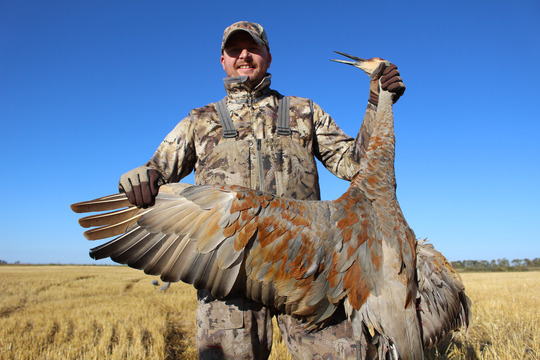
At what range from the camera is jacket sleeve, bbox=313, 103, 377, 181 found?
3.19 m

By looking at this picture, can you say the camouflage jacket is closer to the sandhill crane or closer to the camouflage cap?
the camouflage cap

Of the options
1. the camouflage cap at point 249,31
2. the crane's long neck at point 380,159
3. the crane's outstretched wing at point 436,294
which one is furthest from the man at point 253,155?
the crane's outstretched wing at point 436,294

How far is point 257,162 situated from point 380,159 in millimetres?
959

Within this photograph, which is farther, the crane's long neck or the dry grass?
the dry grass

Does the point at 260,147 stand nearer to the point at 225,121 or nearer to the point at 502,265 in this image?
the point at 225,121

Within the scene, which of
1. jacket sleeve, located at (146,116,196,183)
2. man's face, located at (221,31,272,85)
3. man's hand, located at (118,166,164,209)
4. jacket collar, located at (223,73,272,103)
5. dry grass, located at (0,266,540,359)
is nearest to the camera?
man's hand, located at (118,166,164,209)

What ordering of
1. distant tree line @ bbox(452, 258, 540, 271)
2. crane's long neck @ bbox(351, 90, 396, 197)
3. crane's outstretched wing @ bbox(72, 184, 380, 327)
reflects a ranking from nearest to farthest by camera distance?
1. crane's outstretched wing @ bbox(72, 184, 380, 327)
2. crane's long neck @ bbox(351, 90, 396, 197)
3. distant tree line @ bbox(452, 258, 540, 271)

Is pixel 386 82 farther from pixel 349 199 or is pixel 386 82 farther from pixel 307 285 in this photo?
Answer: pixel 307 285

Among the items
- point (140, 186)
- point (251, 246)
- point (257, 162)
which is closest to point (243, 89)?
point (257, 162)

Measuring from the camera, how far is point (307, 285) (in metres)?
2.27

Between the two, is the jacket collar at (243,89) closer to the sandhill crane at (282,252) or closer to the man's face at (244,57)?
the man's face at (244,57)

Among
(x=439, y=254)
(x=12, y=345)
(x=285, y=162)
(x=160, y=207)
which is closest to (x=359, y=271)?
(x=439, y=254)

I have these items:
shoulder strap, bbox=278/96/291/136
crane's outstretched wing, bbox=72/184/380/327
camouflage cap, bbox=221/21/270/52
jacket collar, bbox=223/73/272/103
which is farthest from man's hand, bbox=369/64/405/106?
crane's outstretched wing, bbox=72/184/380/327

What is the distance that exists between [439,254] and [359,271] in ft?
2.94
